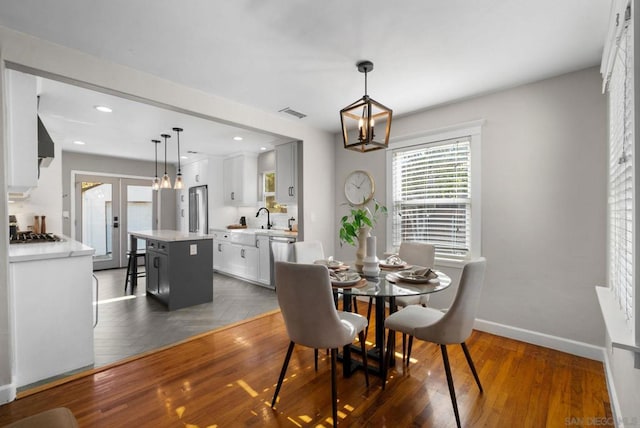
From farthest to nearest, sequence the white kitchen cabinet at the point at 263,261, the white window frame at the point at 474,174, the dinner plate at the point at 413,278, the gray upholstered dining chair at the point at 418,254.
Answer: the white kitchen cabinet at the point at 263,261 → the white window frame at the point at 474,174 → the gray upholstered dining chair at the point at 418,254 → the dinner plate at the point at 413,278

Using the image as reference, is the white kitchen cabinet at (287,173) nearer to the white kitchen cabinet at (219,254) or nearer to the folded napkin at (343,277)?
the white kitchen cabinet at (219,254)

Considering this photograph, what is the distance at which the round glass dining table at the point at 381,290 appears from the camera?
1.84 meters

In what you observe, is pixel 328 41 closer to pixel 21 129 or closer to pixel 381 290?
pixel 381 290

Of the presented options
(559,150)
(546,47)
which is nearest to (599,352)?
(559,150)

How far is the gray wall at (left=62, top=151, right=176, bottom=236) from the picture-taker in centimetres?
584

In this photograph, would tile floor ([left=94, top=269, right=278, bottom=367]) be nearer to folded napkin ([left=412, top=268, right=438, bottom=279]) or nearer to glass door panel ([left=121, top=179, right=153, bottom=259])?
glass door panel ([left=121, top=179, right=153, bottom=259])

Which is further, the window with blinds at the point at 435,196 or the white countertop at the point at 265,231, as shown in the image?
the white countertop at the point at 265,231

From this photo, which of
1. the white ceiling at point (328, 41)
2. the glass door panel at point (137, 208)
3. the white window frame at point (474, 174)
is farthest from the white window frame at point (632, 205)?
the glass door panel at point (137, 208)

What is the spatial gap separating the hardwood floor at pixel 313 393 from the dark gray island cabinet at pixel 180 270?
4.02 ft

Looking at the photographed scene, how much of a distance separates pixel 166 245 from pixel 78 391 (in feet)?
6.27

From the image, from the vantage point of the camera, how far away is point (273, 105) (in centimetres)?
331

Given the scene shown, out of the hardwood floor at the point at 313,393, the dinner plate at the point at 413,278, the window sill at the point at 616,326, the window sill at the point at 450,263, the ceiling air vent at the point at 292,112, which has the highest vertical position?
the ceiling air vent at the point at 292,112

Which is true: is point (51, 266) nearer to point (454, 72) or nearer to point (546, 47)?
point (454, 72)

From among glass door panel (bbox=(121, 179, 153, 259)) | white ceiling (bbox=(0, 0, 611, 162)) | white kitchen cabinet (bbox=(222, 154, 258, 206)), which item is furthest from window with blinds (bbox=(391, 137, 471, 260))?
glass door panel (bbox=(121, 179, 153, 259))
